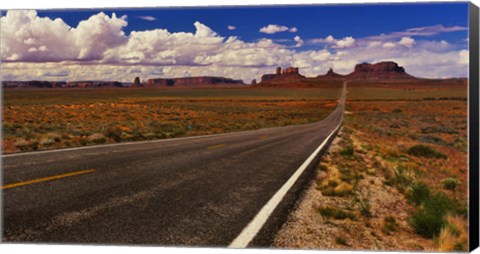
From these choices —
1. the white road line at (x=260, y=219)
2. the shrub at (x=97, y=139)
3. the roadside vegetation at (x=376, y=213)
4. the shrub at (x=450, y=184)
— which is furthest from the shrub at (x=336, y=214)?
the shrub at (x=97, y=139)

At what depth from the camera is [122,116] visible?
3456 cm

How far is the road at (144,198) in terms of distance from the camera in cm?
469

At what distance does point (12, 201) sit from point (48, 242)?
1715 mm

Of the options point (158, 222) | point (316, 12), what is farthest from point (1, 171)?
point (316, 12)

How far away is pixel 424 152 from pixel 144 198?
1325 cm

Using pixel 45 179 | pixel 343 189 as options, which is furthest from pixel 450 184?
pixel 45 179

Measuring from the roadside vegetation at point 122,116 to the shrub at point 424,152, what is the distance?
11464mm

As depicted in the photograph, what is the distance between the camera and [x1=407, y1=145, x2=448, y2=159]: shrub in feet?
48.5

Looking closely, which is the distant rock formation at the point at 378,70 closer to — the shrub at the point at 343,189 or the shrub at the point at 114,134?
the shrub at the point at 343,189

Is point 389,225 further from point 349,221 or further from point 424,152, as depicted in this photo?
point 424,152

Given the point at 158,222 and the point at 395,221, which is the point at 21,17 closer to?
the point at 158,222

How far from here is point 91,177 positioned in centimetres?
741

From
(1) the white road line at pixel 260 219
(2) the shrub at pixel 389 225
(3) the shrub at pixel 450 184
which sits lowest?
(3) the shrub at pixel 450 184

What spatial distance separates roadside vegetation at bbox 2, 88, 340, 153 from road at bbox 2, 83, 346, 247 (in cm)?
503
